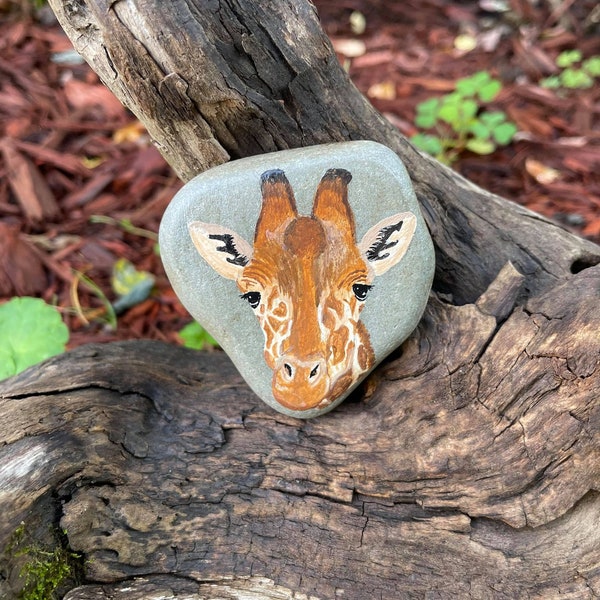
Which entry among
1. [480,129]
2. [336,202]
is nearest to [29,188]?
[336,202]

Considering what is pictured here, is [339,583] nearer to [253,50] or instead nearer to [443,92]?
[253,50]

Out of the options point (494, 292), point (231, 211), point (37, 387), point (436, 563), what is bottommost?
point (436, 563)

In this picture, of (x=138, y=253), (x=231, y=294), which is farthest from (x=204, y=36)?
(x=138, y=253)

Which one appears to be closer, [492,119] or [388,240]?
[388,240]

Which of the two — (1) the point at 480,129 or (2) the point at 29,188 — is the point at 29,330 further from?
(1) the point at 480,129

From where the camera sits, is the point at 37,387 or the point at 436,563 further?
the point at 37,387

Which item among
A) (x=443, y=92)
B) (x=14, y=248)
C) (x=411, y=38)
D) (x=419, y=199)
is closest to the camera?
(x=419, y=199)

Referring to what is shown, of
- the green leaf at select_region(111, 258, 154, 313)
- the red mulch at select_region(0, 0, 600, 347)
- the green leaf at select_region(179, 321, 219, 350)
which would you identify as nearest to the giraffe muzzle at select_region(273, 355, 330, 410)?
the green leaf at select_region(179, 321, 219, 350)

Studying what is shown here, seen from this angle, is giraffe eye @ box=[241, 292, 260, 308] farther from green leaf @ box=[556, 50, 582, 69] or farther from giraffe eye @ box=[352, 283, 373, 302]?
green leaf @ box=[556, 50, 582, 69]
